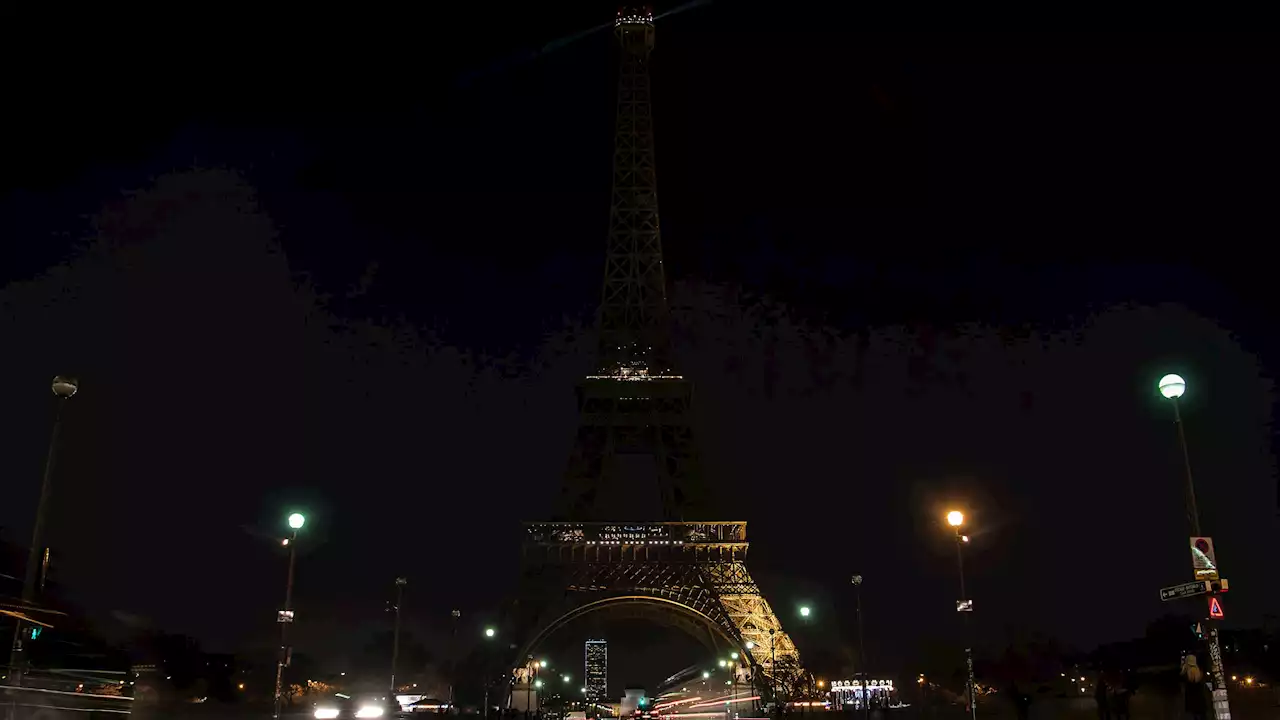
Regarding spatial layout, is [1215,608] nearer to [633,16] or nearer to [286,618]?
[286,618]

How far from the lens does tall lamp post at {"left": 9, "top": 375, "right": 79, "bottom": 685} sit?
18812mm

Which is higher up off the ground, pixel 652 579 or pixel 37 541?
pixel 652 579

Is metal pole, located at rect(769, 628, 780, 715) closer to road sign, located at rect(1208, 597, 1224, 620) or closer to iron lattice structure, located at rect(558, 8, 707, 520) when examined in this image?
iron lattice structure, located at rect(558, 8, 707, 520)

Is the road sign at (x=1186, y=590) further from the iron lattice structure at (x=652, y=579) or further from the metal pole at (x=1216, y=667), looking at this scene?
the iron lattice structure at (x=652, y=579)

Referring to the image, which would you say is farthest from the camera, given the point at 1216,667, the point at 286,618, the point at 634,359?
the point at 634,359

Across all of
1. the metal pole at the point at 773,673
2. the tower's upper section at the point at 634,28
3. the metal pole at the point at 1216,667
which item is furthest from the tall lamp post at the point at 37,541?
the tower's upper section at the point at 634,28

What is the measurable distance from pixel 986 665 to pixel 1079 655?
98.7 feet

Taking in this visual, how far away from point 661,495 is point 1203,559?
216ft

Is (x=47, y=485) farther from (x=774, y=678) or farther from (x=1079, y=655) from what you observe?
(x=1079, y=655)

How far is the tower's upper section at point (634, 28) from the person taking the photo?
89688 mm

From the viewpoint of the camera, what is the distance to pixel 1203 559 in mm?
17906

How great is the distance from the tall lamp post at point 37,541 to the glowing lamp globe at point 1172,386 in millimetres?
21744

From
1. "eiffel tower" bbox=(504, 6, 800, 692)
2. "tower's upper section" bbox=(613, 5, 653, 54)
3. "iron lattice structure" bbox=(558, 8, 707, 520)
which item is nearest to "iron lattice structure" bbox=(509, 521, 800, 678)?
"eiffel tower" bbox=(504, 6, 800, 692)

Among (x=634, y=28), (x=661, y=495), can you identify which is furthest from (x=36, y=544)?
(x=634, y=28)
